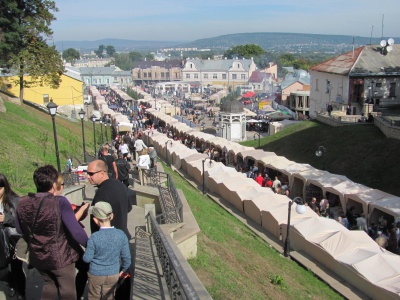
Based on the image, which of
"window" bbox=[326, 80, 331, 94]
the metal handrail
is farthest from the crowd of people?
"window" bbox=[326, 80, 331, 94]

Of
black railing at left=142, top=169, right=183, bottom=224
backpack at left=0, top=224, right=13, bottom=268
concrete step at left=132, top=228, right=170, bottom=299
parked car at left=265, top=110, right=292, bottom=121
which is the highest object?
backpack at left=0, top=224, right=13, bottom=268

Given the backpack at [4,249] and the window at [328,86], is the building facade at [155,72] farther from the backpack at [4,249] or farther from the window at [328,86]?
the backpack at [4,249]

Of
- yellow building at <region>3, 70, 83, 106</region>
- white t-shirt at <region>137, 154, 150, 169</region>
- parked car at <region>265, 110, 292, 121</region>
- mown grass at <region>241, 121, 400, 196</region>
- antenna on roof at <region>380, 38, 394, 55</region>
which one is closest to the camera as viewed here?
white t-shirt at <region>137, 154, 150, 169</region>

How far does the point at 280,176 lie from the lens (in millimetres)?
22391

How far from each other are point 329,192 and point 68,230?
51.1ft

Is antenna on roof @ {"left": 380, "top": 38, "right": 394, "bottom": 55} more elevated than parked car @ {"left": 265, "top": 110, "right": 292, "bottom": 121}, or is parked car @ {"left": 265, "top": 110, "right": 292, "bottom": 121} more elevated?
antenna on roof @ {"left": 380, "top": 38, "right": 394, "bottom": 55}

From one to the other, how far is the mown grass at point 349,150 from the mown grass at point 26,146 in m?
14.0

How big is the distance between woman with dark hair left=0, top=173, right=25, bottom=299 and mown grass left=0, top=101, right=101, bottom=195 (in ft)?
22.2

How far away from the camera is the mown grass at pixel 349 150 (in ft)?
73.6

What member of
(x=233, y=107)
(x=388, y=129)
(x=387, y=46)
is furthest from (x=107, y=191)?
(x=387, y=46)

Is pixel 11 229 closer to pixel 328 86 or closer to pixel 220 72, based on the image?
pixel 328 86

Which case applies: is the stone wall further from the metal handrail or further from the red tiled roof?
the metal handrail

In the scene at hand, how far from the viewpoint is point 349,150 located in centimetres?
2656

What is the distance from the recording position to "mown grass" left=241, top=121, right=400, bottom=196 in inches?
883
